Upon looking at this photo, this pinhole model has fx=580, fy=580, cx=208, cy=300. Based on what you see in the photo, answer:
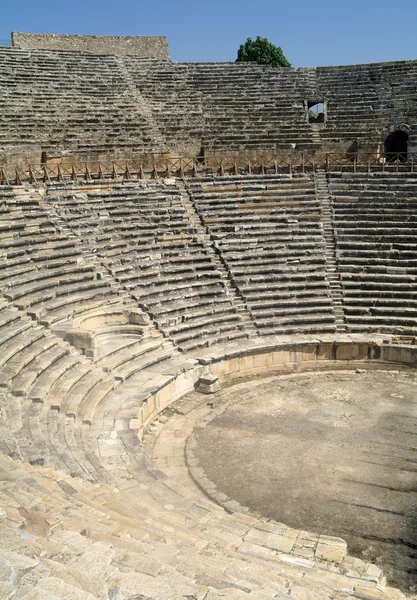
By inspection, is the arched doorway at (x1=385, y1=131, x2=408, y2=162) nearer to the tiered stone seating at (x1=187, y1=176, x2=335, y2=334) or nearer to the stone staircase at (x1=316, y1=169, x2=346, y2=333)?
the stone staircase at (x1=316, y1=169, x2=346, y2=333)

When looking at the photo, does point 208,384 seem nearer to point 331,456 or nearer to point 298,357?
point 298,357

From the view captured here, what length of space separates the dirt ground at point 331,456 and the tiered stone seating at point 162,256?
2.59 meters

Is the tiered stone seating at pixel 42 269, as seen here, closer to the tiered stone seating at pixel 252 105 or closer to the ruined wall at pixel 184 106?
the ruined wall at pixel 184 106

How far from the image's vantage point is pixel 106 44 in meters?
33.8

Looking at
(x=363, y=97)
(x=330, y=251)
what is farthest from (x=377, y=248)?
(x=363, y=97)

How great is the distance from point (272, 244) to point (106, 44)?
2072cm

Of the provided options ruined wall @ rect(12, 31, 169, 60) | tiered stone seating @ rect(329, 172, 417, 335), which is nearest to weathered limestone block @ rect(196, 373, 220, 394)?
tiered stone seating @ rect(329, 172, 417, 335)

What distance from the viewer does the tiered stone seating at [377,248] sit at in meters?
17.8

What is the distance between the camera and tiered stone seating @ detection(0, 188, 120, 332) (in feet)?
49.3

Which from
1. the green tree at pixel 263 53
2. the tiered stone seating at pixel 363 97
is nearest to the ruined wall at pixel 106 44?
the tiered stone seating at pixel 363 97

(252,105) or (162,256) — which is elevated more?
(252,105)

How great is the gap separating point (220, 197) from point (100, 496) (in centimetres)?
1480

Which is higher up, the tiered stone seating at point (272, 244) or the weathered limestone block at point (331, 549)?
the tiered stone seating at point (272, 244)

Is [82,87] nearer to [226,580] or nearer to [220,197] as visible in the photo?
[220,197]
